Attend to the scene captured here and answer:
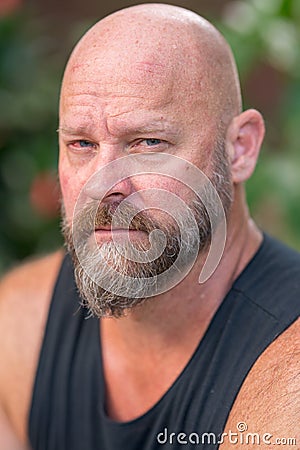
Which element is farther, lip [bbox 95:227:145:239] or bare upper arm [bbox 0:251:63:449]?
bare upper arm [bbox 0:251:63:449]

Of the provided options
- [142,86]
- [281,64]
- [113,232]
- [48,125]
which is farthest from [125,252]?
[48,125]

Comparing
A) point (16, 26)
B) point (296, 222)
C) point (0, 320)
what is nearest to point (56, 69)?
point (16, 26)

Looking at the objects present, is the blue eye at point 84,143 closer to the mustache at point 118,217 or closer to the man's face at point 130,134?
the man's face at point 130,134

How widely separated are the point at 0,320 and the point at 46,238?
3.98ft

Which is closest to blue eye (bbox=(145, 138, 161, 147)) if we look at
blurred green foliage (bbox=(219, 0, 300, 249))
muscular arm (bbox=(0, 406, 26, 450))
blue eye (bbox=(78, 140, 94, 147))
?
blue eye (bbox=(78, 140, 94, 147))

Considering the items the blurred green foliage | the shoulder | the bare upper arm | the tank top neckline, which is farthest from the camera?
the blurred green foliage

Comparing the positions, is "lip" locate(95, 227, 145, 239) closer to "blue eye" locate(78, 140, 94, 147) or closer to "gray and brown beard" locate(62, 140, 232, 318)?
"gray and brown beard" locate(62, 140, 232, 318)

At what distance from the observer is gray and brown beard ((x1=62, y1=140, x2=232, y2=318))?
1429 mm

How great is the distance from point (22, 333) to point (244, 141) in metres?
0.70

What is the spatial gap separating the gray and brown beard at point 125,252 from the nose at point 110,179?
2cm

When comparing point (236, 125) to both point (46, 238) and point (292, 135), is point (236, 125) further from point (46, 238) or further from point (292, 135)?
point (46, 238)

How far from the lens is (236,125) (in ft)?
5.15

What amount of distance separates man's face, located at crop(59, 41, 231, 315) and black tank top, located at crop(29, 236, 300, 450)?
170mm

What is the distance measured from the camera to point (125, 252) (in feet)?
4.68
